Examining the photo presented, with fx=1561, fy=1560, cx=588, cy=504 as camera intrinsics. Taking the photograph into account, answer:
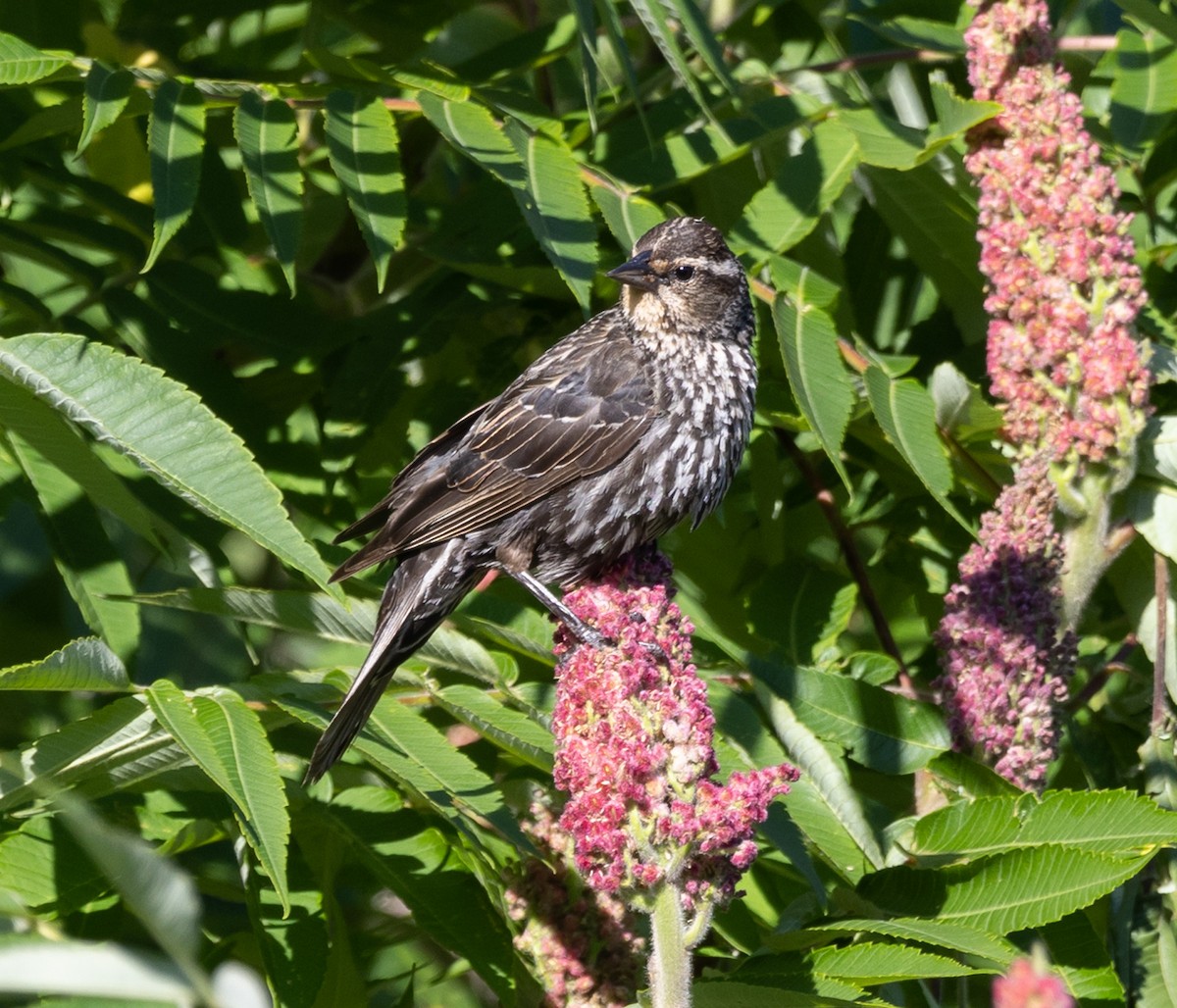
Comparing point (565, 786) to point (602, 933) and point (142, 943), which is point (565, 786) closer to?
point (602, 933)

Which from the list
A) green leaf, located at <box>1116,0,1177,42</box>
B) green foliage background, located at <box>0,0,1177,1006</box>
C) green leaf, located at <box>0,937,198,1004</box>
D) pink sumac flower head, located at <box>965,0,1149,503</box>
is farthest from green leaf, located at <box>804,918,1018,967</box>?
green leaf, located at <box>1116,0,1177,42</box>

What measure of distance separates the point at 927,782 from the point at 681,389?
113 centimetres

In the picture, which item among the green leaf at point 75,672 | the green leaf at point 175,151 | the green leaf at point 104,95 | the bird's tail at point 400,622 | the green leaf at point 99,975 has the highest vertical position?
the green leaf at point 104,95

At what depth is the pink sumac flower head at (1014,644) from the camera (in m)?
3.00

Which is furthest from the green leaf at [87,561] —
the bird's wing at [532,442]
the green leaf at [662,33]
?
the green leaf at [662,33]

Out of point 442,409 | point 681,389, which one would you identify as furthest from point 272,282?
point 681,389

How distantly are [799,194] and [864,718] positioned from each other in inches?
45.7

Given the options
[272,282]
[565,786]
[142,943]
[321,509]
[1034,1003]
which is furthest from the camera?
[272,282]

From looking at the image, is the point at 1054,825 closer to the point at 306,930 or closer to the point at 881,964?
the point at 881,964

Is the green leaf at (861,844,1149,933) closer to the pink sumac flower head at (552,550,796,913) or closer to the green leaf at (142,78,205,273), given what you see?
the pink sumac flower head at (552,550,796,913)

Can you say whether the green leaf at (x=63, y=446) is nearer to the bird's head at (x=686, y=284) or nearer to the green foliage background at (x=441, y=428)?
the green foliage background at (x=441, y=428)

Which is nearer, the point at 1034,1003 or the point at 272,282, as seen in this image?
the point at 1034,1003

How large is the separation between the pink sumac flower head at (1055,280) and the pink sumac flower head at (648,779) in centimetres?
98

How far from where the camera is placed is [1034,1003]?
3.11 ft
